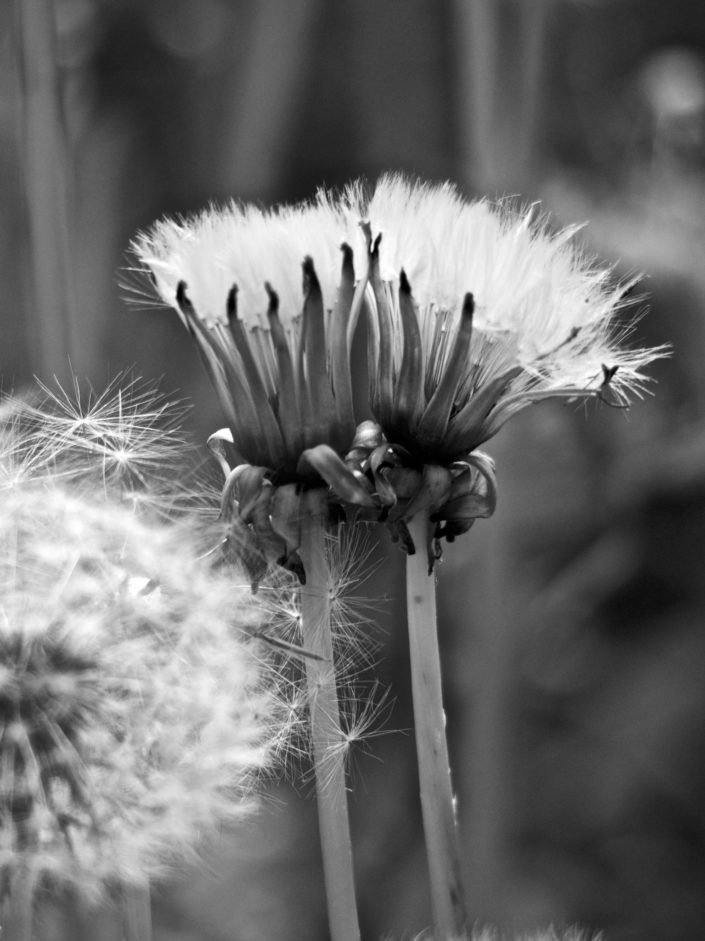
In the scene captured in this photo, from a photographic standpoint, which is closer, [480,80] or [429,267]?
[429,267]

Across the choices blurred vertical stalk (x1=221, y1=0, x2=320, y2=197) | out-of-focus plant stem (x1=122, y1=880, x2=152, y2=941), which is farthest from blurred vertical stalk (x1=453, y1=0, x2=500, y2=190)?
out-of-focus plant stem (x1=122, y1=880, x2=152, y2=941)

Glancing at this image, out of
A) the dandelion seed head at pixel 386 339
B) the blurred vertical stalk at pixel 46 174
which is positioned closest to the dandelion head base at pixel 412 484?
the dandelion seed head at pixel 386 339

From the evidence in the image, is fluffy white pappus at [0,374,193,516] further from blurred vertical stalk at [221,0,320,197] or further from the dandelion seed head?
blurred vertical stalk at [221,0,320,197]

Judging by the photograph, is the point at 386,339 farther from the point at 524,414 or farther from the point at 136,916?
the point at 524,414

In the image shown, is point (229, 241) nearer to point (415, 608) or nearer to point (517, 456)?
point (415, 608)

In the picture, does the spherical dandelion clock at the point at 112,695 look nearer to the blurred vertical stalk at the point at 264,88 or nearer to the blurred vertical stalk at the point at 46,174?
the blurred vertical stalk at the point at 46,174

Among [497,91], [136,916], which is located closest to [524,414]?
[497,91]

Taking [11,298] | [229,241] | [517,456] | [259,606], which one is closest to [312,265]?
[229,241]
